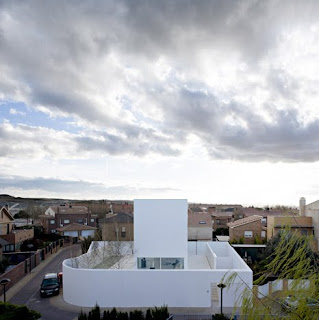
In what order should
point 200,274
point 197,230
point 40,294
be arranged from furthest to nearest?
point 197,230
point 40,294
point 200,274

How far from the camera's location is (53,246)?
33312 mm

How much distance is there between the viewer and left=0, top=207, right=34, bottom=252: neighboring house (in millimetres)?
31675

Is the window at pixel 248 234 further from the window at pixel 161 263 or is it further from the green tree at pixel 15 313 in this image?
the green tree at pixel 15 313

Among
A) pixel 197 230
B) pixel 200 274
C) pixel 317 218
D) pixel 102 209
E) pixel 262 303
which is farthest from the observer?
pixel 102 209

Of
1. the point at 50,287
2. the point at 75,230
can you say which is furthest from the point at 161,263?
the point at 75,230

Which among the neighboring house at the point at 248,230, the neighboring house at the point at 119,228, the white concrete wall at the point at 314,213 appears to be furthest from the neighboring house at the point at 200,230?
the white concrete wall at the point at 314,213

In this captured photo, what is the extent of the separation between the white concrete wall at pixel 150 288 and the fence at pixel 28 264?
6.55m

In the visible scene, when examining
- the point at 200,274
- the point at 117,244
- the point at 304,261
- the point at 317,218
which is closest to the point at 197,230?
the point at 317,218

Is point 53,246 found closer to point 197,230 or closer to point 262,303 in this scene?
point 197,230

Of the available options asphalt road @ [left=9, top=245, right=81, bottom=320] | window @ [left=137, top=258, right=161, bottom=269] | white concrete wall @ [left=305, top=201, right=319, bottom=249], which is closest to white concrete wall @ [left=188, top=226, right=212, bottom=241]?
white concrete wall @ [left=305, top=201, right=319, bottom=249]

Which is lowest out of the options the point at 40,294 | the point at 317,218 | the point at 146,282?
the point at 40,294

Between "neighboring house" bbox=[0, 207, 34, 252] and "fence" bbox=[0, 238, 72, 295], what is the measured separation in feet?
12.3

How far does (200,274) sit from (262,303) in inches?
465

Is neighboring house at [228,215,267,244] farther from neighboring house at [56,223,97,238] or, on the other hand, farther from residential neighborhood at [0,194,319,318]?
neighboring house at [56,223,97,238]
